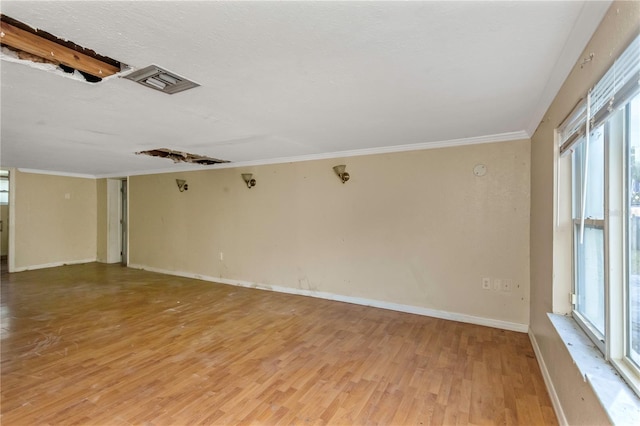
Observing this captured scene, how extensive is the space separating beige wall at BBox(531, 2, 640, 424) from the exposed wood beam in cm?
245

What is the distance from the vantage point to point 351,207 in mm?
4074

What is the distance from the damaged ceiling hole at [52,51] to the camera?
4.37ft

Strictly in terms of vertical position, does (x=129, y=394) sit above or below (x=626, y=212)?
below

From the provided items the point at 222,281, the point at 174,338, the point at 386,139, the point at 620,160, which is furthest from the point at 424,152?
the point at 222,281

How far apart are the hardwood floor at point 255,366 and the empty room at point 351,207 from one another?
0.9 inches

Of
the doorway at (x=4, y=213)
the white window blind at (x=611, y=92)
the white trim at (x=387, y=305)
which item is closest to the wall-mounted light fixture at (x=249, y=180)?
the white trim at (x=387, y=305)

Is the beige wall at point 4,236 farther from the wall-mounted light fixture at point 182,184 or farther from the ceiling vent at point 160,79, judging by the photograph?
the ceiling vent at point 160,79

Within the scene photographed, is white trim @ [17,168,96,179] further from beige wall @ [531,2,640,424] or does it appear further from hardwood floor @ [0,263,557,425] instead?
beige wall @ [531,2,640,424]

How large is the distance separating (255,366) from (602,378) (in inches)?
86.4

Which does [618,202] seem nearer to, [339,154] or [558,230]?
[558,230]

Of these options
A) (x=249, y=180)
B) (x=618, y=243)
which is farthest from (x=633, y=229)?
(x=249, y=180)

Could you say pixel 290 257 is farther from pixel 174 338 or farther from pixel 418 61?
pixel 418 61

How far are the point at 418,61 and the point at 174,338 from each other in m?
3.24

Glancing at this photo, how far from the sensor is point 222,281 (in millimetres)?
5258
